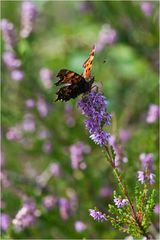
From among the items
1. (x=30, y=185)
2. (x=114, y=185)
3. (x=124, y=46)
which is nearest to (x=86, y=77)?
(x=30, y=185)

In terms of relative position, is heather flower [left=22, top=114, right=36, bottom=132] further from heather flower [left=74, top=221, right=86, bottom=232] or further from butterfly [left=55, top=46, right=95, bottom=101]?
butterfly [left=55, top=46, right=95, bottom=101]

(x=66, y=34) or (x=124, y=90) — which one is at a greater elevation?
(x=66, y=34)

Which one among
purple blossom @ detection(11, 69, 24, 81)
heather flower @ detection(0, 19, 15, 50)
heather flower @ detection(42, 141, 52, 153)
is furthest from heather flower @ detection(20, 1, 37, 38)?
heather flower @ detection(42, 141, 52, 153)

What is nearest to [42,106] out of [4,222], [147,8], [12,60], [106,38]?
[12,60]

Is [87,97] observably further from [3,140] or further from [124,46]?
[124,46]

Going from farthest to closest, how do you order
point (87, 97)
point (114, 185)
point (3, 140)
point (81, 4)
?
point (81, 4), point (3, 140), point (114, 185), point (87, 97)

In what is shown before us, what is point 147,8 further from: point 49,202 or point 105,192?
point 49,202

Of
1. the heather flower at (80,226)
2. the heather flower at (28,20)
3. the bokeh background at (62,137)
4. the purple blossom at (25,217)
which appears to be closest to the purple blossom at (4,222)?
the bokeh background at (62,137)
